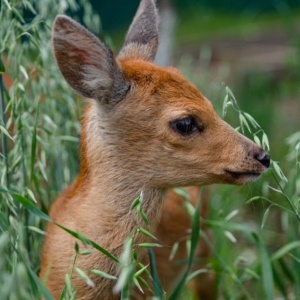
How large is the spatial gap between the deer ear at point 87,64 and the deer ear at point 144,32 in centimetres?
56

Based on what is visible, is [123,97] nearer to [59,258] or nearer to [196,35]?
[59,258]

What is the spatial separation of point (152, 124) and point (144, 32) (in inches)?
30.2

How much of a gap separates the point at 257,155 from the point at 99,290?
34.0 inches

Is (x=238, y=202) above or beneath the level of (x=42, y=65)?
beneath

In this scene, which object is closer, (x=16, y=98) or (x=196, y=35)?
(x=16, y=98)

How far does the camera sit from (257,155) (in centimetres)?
423

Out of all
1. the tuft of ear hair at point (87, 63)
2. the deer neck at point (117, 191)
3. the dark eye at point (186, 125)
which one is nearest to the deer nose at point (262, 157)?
the dark eye at point (186, 125)

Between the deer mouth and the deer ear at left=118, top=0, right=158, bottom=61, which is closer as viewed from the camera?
the deer mouth

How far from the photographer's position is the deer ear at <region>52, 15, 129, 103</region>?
165 inches

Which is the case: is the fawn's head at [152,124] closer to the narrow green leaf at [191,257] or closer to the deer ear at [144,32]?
the narrow green leaf at [191,257]

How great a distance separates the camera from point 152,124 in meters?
4.40

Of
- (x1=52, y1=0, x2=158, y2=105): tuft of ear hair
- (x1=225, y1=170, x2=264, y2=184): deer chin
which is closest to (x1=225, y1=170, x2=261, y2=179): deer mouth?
(x1=225, y1=170, x2=264, y2=184): deer chin

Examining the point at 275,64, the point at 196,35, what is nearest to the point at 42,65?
the point at 275,64

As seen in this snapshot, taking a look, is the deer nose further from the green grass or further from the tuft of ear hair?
the tuft of ear hair
